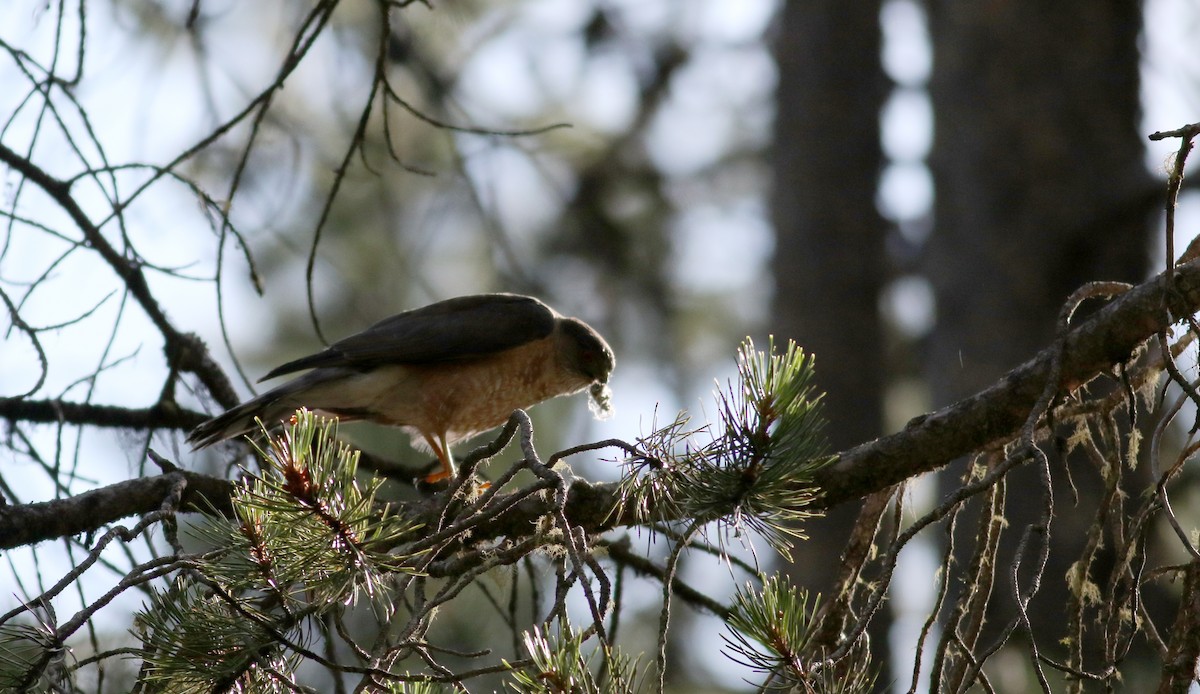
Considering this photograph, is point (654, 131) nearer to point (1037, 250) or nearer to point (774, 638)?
point (1037, 250)

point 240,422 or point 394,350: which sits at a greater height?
point 394,350

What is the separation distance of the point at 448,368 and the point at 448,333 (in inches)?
6.1

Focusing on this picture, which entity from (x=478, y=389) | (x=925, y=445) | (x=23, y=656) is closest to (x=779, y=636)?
(x=925, y=445)

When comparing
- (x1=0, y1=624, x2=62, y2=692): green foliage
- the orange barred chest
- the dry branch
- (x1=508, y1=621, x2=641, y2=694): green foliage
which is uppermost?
the orange barred chest

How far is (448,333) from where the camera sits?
15.8 ft

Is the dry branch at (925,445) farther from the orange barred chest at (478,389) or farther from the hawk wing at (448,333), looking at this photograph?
the orange barred chest at (478,389)

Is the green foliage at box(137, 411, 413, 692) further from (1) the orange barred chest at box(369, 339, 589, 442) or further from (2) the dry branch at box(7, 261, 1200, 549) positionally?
(1) the orange barred chest at box(369, 339, 589, 442)

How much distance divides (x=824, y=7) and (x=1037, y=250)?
4069 mm

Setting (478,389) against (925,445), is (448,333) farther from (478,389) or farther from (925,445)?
(925,445)

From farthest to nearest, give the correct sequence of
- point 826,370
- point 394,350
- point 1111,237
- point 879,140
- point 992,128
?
1. point 879,140
2. point 826,370
3. point 992,128
4. point 1111,237
5. point 394,350

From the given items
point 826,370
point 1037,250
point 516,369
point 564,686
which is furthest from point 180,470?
point 826,370

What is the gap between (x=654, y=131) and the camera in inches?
393

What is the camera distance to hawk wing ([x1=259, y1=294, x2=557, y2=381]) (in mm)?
4646

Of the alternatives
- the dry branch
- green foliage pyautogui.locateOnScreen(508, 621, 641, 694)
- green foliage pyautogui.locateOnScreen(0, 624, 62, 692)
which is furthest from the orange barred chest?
green foliage pyautogui.locateOnScreen(508, 621, 641, 694)
